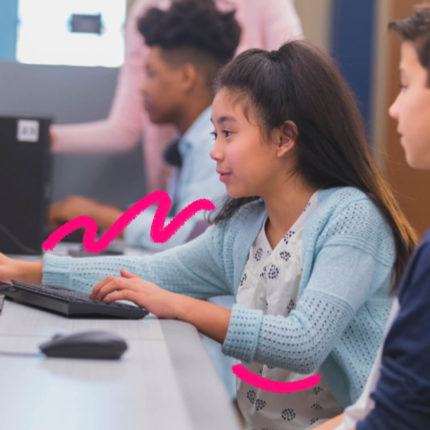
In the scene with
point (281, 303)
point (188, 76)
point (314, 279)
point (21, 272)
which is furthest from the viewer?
point (188, 76)

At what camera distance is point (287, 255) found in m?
1.21

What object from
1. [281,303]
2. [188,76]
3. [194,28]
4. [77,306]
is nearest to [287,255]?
[281,303]

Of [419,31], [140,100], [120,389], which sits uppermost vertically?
[419,31]

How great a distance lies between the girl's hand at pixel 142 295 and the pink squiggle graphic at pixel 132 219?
0.87 m

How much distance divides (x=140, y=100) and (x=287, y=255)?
1.68 m

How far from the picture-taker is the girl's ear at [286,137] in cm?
123

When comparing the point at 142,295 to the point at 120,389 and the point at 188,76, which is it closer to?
the point at 120,389

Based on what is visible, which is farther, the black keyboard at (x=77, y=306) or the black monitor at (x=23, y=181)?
the black monitor at (x=23, y=181)

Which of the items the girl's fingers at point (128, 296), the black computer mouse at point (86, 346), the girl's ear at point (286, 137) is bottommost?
the girl's fingers at point (128, 296)

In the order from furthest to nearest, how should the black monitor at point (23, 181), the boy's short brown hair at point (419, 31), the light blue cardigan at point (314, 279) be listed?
the black monitor at point (23, 181)
the light blue cardigan at point (314, 279)
the boy's short brown hair at point (419, 31)

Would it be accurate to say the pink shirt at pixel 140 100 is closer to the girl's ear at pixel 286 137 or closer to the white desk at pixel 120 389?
the girl's ear at pixel 286 137

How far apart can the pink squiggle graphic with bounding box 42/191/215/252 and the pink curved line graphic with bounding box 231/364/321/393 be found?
740 mm

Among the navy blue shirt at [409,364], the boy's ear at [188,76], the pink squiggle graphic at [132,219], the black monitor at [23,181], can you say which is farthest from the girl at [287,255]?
the boy's ear at [188,76]

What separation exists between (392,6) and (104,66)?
3.48ft
